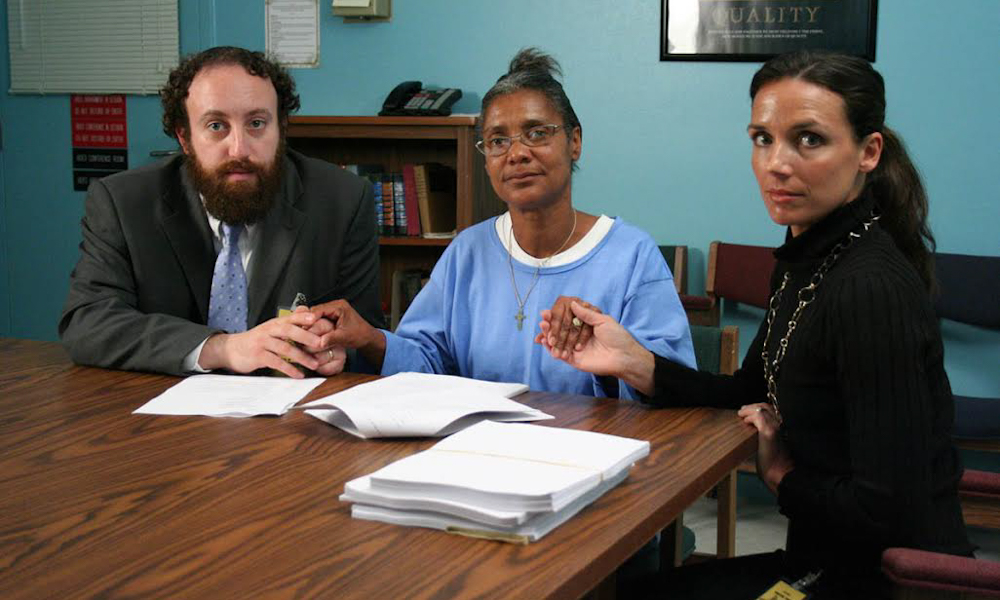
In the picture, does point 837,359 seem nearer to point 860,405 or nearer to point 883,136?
point 860,405

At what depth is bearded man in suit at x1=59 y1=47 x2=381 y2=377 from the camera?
2.23m

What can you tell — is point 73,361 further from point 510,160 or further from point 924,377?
point 924,377

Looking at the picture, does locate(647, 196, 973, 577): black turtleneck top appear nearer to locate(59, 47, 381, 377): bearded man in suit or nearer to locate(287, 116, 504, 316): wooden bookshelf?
locate(59, 47, 381, 377): bearded man in suit

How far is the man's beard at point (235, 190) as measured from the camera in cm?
228

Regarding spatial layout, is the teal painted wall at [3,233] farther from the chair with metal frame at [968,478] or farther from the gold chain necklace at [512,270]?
the chair with metal frame at [968,478]

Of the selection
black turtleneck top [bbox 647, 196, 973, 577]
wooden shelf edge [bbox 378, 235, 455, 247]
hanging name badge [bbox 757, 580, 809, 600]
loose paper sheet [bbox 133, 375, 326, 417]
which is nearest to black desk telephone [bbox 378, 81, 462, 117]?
wooden shelf edge [bbox 378, 235, 455, 247]

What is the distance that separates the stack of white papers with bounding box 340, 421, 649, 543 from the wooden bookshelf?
2874mm

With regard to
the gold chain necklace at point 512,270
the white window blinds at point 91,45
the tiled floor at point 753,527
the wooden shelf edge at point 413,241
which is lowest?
the tiled floor at point 753,527

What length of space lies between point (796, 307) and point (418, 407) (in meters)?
0.66

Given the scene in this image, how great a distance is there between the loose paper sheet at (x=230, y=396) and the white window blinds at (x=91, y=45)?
3483 mm

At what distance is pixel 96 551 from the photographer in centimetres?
105

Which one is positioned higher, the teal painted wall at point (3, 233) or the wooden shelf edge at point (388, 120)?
the wooden shelf edge at point (388, 120)

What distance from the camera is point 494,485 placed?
1097 millimetres

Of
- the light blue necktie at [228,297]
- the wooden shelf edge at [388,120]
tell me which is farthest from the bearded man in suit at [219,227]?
the wooden shelf edge at [388,120]
